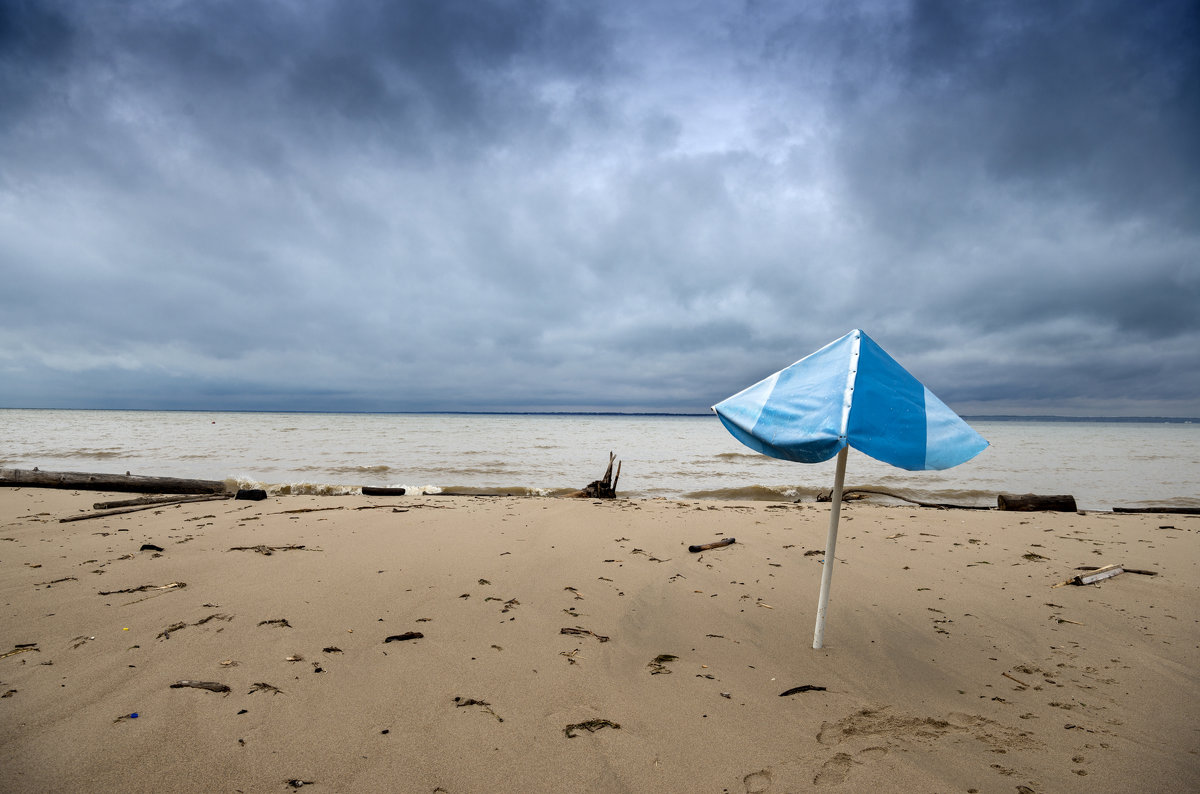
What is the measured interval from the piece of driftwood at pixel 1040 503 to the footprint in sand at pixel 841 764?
10283 millimetres

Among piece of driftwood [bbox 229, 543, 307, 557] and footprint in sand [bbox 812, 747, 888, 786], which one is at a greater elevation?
piece of driftwood [bbox 229, 543, 307, 557]

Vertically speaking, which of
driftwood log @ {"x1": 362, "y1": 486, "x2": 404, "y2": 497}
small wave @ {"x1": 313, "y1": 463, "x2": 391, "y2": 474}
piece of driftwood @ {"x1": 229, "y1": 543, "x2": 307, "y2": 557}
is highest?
piece of driftwood @ {"x1": 229, "y1": 543, "x2": 307, "y2": 557}

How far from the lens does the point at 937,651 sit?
4.23m

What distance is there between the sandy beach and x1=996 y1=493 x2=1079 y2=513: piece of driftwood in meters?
3.55

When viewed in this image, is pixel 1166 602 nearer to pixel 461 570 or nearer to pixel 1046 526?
pixel 1046 526

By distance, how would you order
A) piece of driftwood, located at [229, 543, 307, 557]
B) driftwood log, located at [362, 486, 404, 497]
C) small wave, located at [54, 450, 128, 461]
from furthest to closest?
small wave, located at [54, 450, 128, 461], driftwood log, located at [362, 486, 404, 497], piece of driftwood, located at [229, 543, 307, 557]

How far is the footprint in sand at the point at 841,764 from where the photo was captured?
2705 mm

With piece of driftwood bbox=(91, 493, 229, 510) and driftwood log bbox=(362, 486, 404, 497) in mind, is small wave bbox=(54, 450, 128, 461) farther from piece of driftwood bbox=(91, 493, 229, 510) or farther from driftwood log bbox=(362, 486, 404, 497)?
driftwood log bbox=(362, 486, 404, 497)

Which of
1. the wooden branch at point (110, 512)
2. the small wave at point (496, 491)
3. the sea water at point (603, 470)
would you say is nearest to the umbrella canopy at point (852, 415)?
the wooden branch at point (110, 512)

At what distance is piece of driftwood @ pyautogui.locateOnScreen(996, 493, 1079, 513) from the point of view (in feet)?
34.2

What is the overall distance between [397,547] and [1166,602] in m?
8.59

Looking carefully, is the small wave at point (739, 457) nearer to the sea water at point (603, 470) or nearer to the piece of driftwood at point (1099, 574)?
the sea water at point (603, 470)

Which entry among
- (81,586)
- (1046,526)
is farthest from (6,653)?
(1046,526)

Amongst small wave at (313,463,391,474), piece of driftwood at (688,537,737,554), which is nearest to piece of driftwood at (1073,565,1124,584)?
piece of driftwood at (688,537,737,554)
